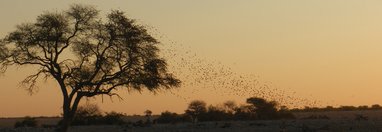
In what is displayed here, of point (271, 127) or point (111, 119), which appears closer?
point (271, 127)

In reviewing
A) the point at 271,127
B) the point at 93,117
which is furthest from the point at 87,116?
the point at 271,127

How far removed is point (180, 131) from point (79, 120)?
116ft

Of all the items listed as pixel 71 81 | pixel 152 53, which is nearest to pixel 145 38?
pixel 152 53

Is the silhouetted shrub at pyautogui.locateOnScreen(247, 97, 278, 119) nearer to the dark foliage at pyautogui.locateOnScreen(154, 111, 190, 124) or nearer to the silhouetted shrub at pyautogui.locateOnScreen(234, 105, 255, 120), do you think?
the silhouetted shrub at pyautogui.locateOnScreen(234, 105, 255, 120)

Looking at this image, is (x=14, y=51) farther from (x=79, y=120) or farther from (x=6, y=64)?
(x=79, y=120)

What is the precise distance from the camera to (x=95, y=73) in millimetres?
52281

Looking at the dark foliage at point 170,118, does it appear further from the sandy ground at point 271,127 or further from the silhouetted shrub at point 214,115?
the sandy ground at point 271,127

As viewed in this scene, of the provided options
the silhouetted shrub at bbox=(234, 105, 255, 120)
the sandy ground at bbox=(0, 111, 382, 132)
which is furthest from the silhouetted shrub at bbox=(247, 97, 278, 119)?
the sandy ground at bbox=(0, 111, 382, 132)

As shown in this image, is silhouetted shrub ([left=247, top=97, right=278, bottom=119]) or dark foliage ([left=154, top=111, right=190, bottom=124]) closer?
dark foliage ([left=154, top=111, right=190, bottom=124])

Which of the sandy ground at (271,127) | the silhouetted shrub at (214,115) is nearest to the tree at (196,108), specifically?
the silhouetted shrub at (214,115)

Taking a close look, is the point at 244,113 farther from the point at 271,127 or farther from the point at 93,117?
the point at 271,127

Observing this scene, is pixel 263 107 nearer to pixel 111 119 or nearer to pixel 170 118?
pixel 170 118

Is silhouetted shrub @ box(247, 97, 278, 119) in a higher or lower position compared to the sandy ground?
higher

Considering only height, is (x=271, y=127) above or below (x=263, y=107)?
below
